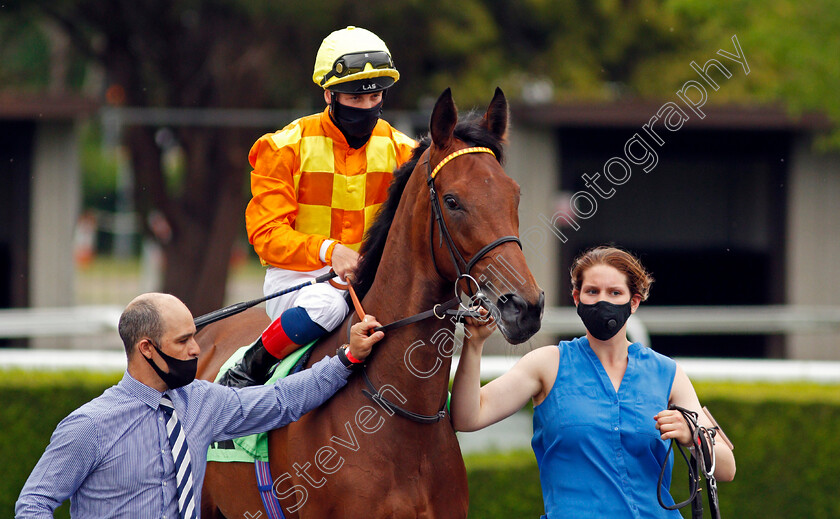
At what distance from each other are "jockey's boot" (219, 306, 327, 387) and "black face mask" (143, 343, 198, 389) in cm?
58

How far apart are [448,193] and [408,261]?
0.28 metres

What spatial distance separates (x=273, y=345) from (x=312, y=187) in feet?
1.85

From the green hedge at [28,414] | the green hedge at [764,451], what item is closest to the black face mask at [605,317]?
the green hedge at [764,451]

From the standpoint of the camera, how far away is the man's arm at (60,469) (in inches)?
86.1

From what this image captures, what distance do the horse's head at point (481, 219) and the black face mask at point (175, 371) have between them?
74 cm

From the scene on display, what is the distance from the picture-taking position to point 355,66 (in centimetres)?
299

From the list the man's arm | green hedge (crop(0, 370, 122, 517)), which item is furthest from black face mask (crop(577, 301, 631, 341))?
green hedge (crop(0, 370, 122, 517))

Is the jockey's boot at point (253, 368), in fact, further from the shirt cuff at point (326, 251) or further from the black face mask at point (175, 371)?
the black face mask at point (175, 371)

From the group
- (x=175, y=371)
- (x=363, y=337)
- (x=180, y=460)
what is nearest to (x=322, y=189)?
(x=363, y=337)

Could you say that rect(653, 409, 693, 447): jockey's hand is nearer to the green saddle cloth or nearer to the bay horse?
the bay horse

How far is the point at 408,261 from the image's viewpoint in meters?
2.75

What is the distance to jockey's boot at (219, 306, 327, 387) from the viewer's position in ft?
9.59

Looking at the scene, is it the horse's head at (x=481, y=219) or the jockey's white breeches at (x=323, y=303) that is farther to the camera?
the jockey's white breeches at (x=323, y=303)

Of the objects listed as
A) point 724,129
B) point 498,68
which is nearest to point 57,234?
point 498,68
